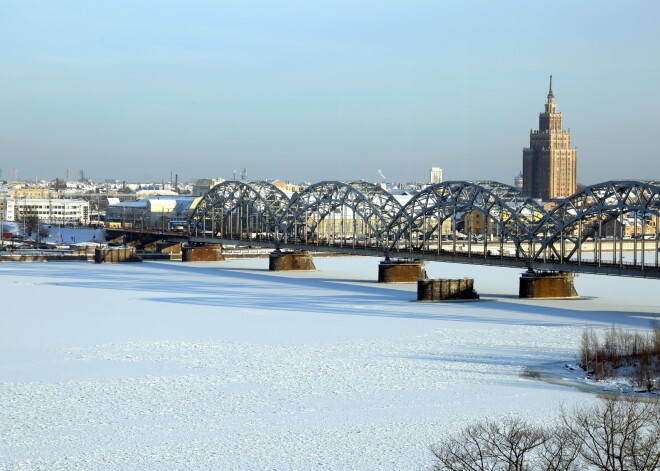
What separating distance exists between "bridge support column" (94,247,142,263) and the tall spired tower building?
10646 centimetres

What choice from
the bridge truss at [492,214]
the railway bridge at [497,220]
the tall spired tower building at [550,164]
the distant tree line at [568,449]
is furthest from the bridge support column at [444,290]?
the tall spired tower building at [550,164]

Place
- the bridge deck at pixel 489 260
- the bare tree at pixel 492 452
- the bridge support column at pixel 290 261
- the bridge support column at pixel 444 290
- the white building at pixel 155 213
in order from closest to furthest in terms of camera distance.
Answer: the bare tree at pixel 492 452, the bridge deck at pixel 489 260, the bridge support column at pixel 444 290, the bridge support column at pixel 290 261, the white building at pixel 155 213

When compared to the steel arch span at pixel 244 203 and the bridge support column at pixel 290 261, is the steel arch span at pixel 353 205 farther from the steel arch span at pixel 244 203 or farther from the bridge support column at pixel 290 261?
the steel arch span at pixel 244 203

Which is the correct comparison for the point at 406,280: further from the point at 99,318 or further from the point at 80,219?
the point at 80,219

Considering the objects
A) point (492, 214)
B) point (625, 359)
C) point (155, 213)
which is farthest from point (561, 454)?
point (155, 213)

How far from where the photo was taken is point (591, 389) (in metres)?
30.1

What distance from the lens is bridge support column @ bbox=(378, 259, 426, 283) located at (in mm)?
70125

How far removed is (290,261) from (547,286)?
2933 cm

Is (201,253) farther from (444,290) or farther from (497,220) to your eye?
(444,290)

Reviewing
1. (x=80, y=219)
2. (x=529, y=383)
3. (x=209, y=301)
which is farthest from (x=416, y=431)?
(x=80, y=219)

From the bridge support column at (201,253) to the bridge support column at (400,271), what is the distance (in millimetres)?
29177

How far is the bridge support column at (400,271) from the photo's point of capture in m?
70.1

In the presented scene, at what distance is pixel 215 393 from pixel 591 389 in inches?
393

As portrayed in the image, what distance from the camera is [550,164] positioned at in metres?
189
